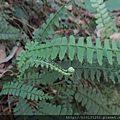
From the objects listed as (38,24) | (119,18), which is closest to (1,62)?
(38,24)

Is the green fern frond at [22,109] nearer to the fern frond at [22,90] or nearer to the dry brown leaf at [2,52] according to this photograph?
the fern frond at [22,90]

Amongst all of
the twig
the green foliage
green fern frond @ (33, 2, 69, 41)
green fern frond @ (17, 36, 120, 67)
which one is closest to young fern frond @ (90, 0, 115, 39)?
the green foliage

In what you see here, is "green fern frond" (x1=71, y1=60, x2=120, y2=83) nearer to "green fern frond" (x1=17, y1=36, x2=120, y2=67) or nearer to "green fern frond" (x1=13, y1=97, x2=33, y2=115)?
"green fern frond" (x1=17, y1=36, x2=120, y2=67)

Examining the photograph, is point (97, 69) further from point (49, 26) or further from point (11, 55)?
point (11, 55)

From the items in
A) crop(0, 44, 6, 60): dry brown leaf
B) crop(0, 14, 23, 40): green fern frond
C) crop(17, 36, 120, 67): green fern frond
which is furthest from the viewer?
crop(0, 44, 6, 60): dry brown leaf

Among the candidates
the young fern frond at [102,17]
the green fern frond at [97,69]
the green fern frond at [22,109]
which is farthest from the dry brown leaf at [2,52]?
the young fern frond at [102,17]

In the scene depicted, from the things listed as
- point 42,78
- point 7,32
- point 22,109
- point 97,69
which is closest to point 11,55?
point 7,32

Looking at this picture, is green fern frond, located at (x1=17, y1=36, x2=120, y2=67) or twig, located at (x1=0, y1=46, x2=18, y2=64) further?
twig, located at (x1=0, y1=46, x2=18, y2=64)

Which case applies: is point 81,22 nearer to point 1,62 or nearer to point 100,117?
point 1,62
